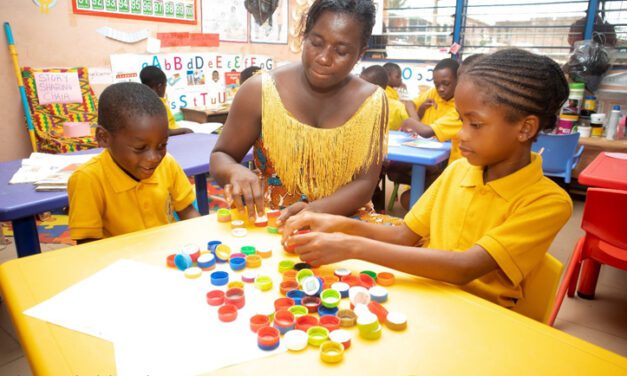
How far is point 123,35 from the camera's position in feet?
16.5

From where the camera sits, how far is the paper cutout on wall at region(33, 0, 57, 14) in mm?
4324

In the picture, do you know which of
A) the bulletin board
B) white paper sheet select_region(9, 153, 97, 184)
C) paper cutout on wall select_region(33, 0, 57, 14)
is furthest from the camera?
the bulletin board

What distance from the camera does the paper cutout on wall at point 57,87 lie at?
175 inches

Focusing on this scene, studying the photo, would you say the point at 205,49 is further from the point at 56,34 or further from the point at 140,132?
the point at 140,132

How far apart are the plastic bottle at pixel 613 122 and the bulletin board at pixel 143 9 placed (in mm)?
5234

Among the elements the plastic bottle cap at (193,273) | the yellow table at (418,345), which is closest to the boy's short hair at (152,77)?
the yellow table at (418,345)

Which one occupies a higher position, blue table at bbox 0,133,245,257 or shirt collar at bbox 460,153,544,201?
shirt collar at bbox 460,153,544,201

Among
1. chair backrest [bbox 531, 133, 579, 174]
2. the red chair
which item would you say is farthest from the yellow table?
chair backrest [bbox 531, 133, 579, 174]

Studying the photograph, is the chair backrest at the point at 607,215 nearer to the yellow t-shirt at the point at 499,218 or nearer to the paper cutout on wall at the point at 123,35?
the yellow t-shirt at the point at 499,218

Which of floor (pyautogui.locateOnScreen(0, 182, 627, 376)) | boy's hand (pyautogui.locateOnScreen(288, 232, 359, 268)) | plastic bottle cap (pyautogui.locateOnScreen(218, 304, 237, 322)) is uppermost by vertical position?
boy's hand (pyautogui.locateOnScreen(288, 232, 359, 268))

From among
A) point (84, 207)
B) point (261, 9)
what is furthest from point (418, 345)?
point (261, 9)

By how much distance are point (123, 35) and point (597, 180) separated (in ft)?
16.2

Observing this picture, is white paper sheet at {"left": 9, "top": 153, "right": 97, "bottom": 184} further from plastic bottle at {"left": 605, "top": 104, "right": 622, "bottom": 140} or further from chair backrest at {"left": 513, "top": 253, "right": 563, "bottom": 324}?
plastic bottle at {"left": 605, "top": 104, "right": 622, "bottom": 140}

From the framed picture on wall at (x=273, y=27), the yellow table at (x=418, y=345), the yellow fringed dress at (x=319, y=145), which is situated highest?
the framed picture on wall at (x=273, y=27)
